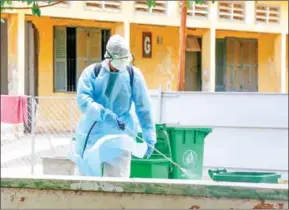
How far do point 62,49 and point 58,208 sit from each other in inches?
617

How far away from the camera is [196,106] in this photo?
41.9ft

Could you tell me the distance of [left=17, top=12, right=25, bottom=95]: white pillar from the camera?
58.1 feet

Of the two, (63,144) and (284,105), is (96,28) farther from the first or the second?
(284,105)

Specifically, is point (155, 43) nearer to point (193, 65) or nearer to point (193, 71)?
point (193, 65)

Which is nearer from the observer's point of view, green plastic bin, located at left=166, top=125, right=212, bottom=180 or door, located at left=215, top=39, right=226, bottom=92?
green plastic bin, located at left=166, top=125, right=212, bottom=180

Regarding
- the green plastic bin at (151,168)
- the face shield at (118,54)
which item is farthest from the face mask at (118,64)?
the green plastic bin at (151,168)

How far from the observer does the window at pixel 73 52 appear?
19.9m

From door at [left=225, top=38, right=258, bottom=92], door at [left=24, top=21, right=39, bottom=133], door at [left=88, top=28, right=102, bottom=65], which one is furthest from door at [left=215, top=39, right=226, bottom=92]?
door at [left=24, top=21, right=39, bottom=133]

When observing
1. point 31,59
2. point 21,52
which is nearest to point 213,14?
point 31,59

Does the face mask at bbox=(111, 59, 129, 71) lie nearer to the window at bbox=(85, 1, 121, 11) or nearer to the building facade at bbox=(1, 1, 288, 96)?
the building facade at bbox=(1, 1, 288, 96)

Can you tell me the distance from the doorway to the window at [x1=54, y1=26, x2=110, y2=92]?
345cm

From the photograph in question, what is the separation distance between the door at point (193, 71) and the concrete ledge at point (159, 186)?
1926 centimetres

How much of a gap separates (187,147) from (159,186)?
214 inches

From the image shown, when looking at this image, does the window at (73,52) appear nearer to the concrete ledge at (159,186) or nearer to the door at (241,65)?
the door at (241,65)
